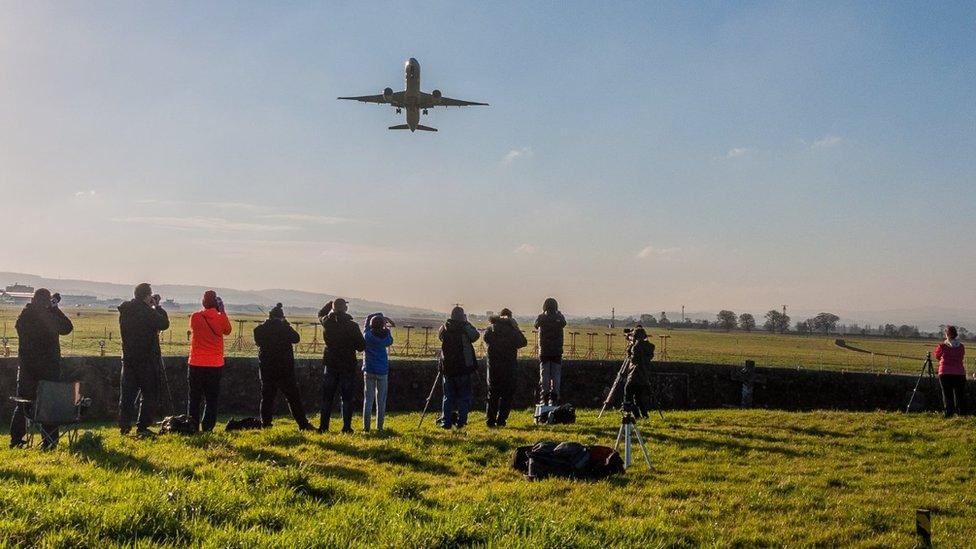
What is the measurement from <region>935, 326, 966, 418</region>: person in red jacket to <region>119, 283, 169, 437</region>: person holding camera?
14987 mm

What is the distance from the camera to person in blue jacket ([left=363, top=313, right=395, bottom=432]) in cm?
1250

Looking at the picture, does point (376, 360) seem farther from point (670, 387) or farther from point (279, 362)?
point (670, 387)

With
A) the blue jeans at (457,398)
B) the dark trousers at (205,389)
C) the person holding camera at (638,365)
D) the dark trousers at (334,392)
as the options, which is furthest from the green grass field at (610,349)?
the dark trousers at (205,389)

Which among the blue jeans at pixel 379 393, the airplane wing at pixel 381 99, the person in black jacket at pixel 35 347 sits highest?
the airplane wing at pixel 381 99

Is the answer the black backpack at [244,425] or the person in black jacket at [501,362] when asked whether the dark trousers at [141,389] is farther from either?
the person in black jacket at [501,362]

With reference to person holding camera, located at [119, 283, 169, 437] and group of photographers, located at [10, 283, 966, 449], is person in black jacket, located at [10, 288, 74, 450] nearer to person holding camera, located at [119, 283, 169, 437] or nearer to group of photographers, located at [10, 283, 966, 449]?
group of photographers, located at [10, 283, 966, 449]

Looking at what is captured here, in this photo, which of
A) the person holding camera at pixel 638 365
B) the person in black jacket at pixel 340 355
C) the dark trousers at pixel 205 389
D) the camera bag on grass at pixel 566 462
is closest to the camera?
the camera bag on grass at pixel 566 462

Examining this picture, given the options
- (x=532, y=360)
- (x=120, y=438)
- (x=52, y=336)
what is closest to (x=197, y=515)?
(x=120, y=438)

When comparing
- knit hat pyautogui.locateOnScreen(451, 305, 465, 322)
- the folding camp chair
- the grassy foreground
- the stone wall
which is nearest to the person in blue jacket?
the grassy foreground

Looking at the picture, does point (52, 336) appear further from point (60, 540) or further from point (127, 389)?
point (60, 540)

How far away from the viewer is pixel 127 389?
11.5m

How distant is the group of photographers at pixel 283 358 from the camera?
35.5ft

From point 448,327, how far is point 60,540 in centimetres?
831

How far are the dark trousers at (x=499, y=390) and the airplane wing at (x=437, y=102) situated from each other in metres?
22.1
